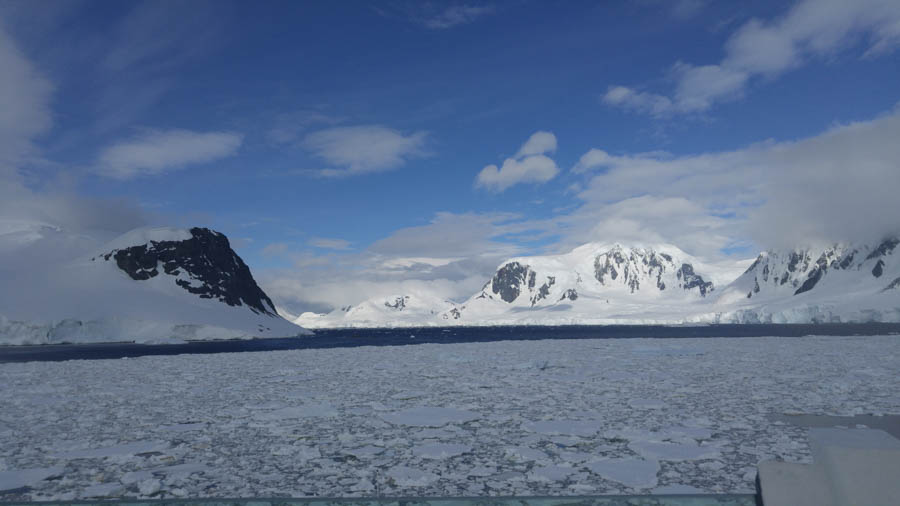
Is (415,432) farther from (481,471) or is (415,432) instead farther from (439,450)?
(481,471)

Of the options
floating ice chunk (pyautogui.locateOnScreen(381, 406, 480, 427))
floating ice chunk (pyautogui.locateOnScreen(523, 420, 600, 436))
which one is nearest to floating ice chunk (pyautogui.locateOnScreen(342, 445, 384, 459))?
floating ice chunk (pyautogui.locateOnScreen(381, 406, 480, 427))

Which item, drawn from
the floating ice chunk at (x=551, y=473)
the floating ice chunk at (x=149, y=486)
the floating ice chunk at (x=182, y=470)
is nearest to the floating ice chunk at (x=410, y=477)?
the floating ice chunk at (x=551, y=473)

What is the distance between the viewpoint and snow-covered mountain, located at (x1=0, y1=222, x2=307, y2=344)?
299 ft

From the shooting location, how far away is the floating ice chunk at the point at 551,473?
19.6 feet

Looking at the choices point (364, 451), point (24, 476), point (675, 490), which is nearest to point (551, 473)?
point (675, 490)

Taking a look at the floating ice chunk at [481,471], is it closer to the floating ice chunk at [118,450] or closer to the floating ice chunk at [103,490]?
the floating ice chunk at [103,490]

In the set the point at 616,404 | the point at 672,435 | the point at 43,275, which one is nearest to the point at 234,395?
the point at 616,404

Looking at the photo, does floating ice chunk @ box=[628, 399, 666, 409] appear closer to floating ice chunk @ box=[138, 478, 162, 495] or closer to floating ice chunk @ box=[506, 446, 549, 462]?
floating ice chunk @ box=[506, 446, 549, 462]

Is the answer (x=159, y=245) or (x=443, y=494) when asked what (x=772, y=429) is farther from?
(x=159, y=245)

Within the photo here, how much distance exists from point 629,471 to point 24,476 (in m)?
7.15

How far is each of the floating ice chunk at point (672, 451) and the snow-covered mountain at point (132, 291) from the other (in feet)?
337

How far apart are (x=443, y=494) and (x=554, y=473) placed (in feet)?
4.86

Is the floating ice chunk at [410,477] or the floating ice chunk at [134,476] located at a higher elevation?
the floating ice chunk at [134,476]

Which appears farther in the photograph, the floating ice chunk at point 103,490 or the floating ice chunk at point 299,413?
the floating ice chunk at point 299,413
